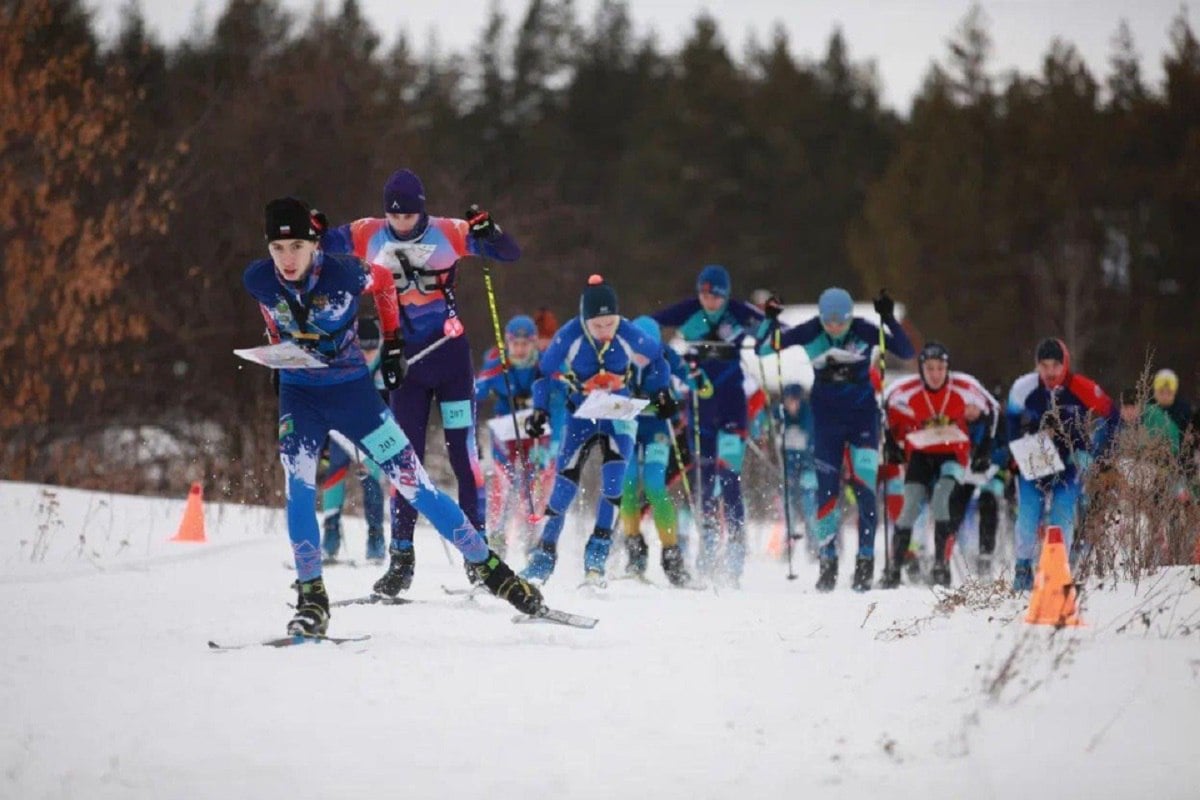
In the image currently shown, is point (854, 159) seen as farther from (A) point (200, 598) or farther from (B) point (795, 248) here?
(A) point (200, 598)

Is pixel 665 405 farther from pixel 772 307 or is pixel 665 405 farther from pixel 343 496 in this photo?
pixel 343 496

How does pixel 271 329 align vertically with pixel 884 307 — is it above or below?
below

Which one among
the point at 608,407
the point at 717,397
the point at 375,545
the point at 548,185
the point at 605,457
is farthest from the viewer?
the point at 548,185

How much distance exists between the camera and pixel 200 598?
845cm

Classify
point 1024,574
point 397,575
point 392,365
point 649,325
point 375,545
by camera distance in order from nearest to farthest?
point 392,365
point 397,575
point 1024,574
point 375,545
point 649,325

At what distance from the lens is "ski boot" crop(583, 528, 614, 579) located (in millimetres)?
9656

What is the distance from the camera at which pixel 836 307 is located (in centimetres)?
1178

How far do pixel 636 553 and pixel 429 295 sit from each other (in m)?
3.08

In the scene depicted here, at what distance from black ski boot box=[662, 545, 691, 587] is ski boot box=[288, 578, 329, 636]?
4.12 metres

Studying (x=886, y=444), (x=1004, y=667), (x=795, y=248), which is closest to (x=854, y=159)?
(x=795, y=248)

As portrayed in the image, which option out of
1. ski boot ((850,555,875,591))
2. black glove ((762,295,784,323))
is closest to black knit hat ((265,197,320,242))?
ski boot ((850,555,875,591))

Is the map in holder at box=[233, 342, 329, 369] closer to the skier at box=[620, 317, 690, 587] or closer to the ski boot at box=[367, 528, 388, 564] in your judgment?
the skier at box=[620, 317, 690, 587]

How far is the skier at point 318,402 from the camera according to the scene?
22.4 ft

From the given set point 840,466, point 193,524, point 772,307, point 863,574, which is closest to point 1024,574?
Answer: point 863,574
